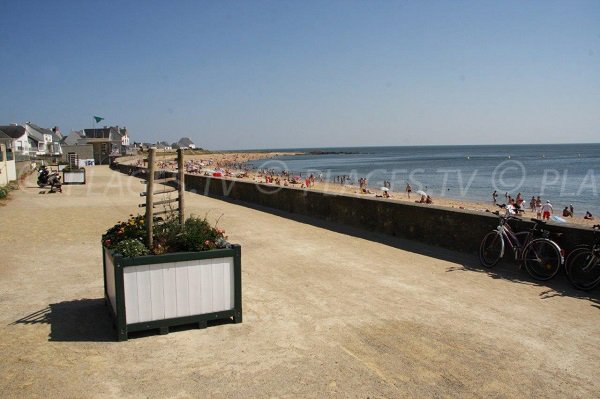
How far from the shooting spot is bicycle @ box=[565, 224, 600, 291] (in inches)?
251

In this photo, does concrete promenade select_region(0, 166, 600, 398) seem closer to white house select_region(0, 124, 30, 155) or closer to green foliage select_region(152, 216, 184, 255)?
green foliage select_region(152, 216, 184, 255)

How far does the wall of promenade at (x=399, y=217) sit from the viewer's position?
325 inches

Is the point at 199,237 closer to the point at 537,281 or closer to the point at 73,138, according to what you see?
the point at 537,281

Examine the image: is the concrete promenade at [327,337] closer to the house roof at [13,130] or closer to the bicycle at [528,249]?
the bicycle at [528,249]

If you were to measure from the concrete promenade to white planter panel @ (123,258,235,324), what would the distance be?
9.4 inches

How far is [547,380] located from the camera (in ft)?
13.1

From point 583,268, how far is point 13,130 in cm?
8119

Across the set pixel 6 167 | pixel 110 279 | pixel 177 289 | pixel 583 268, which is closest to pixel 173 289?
pixel 177 289

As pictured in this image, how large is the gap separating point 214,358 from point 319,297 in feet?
7.00

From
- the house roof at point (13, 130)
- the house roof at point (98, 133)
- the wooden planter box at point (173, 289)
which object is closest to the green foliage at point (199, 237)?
the wooden planter box at point (173, 289)

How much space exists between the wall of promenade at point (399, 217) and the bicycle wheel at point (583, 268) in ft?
1.30

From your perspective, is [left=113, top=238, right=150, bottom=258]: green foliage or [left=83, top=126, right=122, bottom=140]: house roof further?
[left=83, top=126, right=122, bottom=140]: house roof

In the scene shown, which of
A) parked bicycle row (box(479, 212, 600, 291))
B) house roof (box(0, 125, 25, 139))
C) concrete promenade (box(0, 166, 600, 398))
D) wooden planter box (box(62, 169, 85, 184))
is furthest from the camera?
house roof (box(0, 125, 25, 139))

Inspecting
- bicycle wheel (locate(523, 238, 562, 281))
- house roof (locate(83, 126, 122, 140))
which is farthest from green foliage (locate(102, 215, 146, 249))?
house roof (locate(83, 126, 122, 140))
